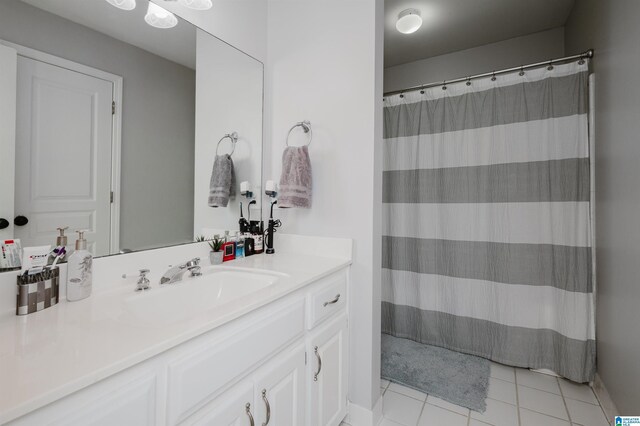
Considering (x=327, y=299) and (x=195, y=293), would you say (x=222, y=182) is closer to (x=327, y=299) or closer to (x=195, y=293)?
(x=195, y=293)

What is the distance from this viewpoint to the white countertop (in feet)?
1.61

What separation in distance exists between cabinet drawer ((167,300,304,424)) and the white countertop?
0.22 feet

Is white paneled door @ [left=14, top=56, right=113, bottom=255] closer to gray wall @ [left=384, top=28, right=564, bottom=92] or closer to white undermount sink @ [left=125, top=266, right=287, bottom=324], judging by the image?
white undermount sink @ [left=125, top=266, right=287, bottom=324]

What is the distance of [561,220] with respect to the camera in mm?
1891

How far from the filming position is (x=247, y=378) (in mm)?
884

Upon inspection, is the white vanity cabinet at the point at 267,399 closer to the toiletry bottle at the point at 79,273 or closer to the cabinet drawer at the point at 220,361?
the cabinet drawer at the point at 220,361

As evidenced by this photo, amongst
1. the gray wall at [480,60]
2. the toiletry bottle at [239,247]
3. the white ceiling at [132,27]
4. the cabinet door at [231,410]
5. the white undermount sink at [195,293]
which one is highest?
the gray wall at [480,60]

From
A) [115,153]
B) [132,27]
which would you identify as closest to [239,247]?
[115,153]

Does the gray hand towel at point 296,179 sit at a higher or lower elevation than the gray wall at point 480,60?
lower

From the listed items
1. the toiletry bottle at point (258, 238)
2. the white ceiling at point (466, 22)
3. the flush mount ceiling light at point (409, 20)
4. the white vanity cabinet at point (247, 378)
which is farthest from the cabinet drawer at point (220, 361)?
the white ceiling at point (466, 22)

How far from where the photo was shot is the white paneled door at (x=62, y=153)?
2.97ft

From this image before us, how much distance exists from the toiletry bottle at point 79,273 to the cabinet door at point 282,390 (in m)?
0.62

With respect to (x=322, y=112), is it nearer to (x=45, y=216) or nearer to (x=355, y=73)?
(x=355, y=73)

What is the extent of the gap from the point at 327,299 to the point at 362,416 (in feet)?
A: 2.40
